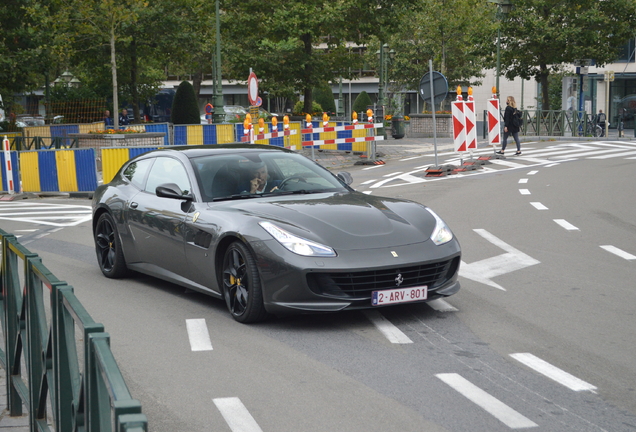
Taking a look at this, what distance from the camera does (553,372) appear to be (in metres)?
5.33

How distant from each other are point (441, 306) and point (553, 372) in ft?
6.48

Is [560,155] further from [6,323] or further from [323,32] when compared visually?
[6,323]

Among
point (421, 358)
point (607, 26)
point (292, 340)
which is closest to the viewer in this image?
point (421, 358)

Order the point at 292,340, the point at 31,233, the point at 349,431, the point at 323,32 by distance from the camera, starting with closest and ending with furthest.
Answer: the point at 349,431
the point at 292,340
the point at 31,233
the point at 323,32

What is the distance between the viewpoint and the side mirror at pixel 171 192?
7.48m


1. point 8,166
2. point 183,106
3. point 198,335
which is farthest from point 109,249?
point 183,106

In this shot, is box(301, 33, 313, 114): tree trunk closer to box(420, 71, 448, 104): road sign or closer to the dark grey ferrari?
box(420, 71, 448, 104): road sign

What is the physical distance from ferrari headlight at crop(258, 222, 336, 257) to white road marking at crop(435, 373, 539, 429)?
1.43m

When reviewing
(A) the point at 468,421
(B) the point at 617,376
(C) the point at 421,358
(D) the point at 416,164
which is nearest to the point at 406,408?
(A) the point at 468,421

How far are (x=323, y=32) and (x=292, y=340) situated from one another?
108 feet

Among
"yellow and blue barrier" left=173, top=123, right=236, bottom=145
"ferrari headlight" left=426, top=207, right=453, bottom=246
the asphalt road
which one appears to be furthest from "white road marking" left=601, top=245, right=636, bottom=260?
"yellow and blue barrier" left=173, top=123, right=236, bottom=145

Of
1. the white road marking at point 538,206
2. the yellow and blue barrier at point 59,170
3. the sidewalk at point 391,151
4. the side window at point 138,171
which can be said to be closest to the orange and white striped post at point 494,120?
the sidewalk at point 391,151

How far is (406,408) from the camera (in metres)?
4.70

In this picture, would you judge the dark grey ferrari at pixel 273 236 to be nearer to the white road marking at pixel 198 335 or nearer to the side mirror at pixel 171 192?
the side mirror at pixel 171 192
